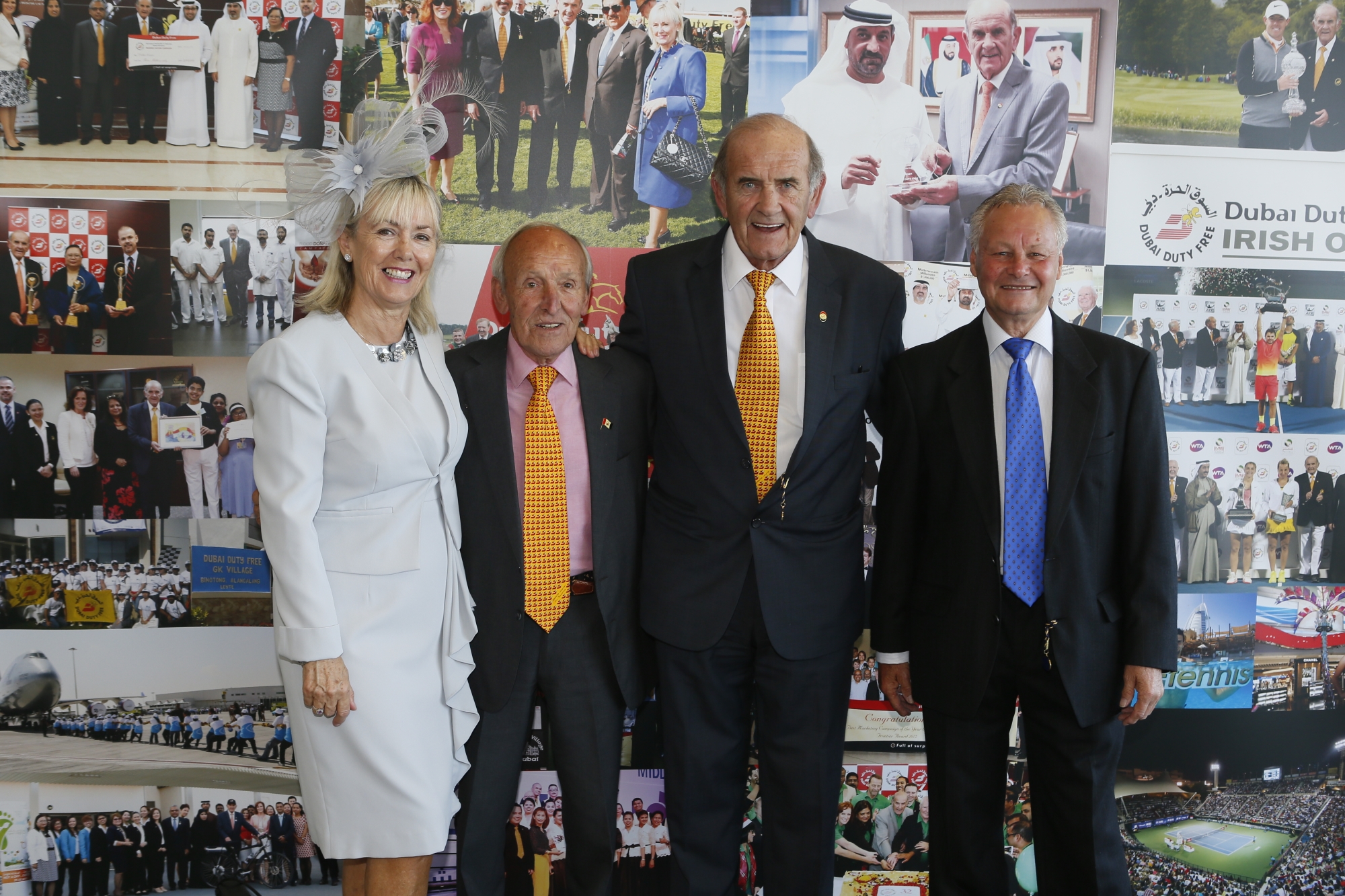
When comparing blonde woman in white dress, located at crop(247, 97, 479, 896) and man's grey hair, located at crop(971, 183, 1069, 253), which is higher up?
man's grey hair, located at crop(971, 183, 1069, 253)

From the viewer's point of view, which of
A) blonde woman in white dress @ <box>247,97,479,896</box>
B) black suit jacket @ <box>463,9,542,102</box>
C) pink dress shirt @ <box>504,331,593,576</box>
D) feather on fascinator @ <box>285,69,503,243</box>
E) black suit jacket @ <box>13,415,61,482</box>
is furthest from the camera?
black suit jacket @ <box>13,415,61,482</box>

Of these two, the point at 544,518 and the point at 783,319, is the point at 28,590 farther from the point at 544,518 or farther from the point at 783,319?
the point at 783,319

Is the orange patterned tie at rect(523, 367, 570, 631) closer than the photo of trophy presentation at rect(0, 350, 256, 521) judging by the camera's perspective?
Yes

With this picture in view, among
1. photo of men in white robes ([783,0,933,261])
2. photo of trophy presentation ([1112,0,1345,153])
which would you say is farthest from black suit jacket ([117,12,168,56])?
photo of trophy presentation ([1112,0,1345,153])

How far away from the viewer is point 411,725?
6.68 ft

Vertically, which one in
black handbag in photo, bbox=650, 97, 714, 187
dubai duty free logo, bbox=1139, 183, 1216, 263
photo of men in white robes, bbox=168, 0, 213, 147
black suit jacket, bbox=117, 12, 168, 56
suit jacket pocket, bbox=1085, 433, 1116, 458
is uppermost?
black suit jacket, bbox=117, 12, 168, 56

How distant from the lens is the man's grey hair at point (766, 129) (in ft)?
7.23

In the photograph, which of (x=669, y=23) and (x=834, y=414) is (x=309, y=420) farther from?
(x=669, y=23)

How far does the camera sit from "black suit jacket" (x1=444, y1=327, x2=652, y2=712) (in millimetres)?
2195

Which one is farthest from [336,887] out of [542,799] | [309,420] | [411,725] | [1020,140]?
[1020,140]

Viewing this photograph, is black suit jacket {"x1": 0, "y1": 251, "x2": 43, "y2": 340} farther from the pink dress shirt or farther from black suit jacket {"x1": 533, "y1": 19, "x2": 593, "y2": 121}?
the pink dress shirt

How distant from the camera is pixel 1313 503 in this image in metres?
3.10

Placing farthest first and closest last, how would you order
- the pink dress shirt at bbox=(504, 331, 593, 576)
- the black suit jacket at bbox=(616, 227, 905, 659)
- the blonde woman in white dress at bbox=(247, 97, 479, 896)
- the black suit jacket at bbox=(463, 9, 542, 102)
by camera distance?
1. the black suit jacket at bbox=(463, 9, 542, 102)
2. the pink dress shirt at bbox=(504, 331, 593, 576)
3. the black suit jacket at bbox=(616, 227, 905, 659)
4. the blonde woman in white dress at bbox=(247, 97, 479, 896)

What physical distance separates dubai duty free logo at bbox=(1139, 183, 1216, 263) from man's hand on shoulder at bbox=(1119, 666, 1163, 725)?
5.36ft
